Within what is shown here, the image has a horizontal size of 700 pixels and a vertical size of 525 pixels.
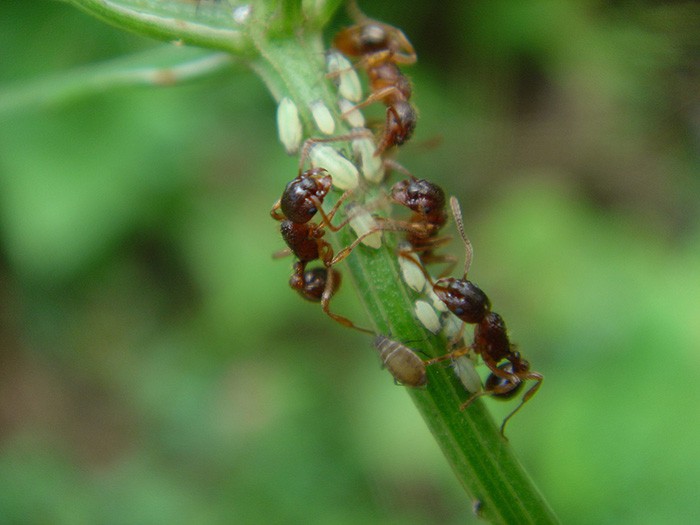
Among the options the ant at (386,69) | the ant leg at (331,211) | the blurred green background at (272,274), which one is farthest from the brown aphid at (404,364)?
the blurred green background at (272,274)

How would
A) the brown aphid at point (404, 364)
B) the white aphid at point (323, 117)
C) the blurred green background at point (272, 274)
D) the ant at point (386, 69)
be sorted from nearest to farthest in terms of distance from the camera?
1. the brown aphid at point (404, 364)
2. the white aphid at point (323, 117)
3. the ant at point (386, 69)
4. the blurred green background at point (272, 274)

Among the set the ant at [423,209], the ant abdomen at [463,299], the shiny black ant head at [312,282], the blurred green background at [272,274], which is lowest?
the blurred green background at [272,274]

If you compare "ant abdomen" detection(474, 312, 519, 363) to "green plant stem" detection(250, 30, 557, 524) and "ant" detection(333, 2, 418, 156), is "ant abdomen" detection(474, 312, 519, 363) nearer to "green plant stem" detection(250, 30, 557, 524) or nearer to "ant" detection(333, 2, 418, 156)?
"green plant stem" detection(250, 30, 557, 524)

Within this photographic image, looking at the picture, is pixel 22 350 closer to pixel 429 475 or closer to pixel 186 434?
pixel 186 434

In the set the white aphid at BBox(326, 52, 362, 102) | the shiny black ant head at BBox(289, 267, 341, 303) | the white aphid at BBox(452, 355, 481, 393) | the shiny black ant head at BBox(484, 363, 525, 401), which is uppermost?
the white aphid at BBox(326, 52, 362, 102)

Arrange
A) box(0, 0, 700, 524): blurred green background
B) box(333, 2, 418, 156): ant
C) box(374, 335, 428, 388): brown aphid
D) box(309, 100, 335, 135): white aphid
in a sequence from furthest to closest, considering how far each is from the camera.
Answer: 1. box(0, 0, 700, 524): blurred green background
2. box(333, 2, 418, 156): ant
3. box(309, 100, 335, 135): white aphid
4. box(374, 335, 428, 388): brown aphid

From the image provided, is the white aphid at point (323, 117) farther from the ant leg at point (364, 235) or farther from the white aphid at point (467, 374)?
the white aphid at point (467, 374)

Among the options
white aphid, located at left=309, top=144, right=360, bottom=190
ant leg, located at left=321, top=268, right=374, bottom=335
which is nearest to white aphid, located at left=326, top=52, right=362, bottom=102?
Result: white aphid, located at left=309, top=144, right=360, bottom=190

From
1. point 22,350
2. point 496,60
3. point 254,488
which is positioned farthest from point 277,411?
point 496,60
